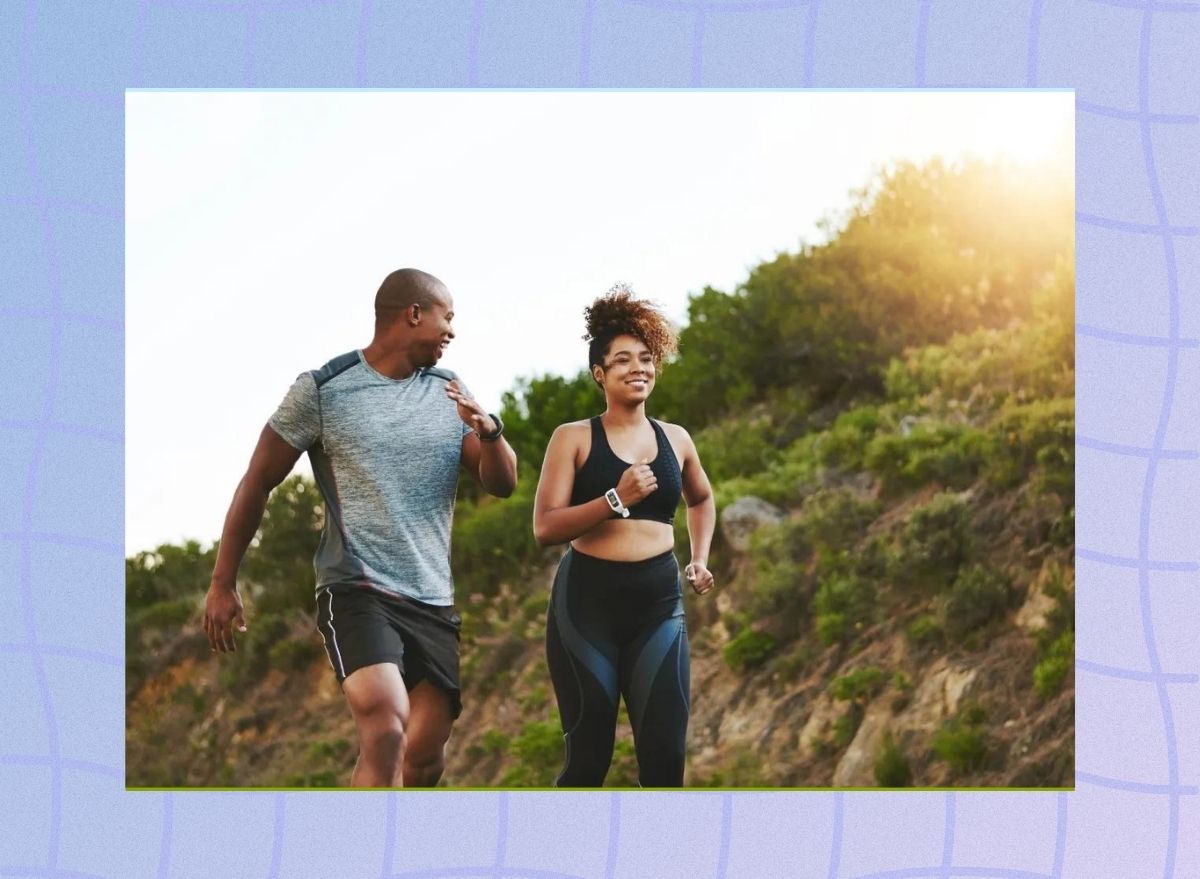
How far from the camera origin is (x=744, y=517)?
6.56 meters

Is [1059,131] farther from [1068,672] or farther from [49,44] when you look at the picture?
[49,44]

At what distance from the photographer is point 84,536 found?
5016mm

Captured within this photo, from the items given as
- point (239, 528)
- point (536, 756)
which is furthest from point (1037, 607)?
point (239, 528)

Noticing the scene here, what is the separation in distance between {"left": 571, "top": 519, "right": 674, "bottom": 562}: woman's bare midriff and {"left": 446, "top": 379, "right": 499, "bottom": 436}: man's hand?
448 mm

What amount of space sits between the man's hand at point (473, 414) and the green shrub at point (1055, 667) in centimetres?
233

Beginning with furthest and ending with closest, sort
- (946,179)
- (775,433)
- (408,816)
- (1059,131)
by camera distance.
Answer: (775,433) < (946,179) < (1059,131) < (408,816)

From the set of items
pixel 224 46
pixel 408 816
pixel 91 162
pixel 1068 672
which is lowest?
pixel 408 816

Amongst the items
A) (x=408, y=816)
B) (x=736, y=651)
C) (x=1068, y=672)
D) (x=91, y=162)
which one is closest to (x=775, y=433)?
(x=736, y=651)

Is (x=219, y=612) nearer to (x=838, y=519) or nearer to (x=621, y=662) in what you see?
(x=621, y=662)

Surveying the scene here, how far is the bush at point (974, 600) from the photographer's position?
576 cm

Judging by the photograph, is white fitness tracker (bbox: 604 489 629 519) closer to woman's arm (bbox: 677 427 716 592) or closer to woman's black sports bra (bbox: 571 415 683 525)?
woman's black sports bra (bbox: 571 415 683 525)

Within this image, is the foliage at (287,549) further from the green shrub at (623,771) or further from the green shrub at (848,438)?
the green shrub at (848,438)

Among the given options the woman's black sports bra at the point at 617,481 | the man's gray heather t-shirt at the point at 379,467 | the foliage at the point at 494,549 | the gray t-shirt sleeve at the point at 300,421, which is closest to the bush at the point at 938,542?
the woman's black sports bra at the point at 617,481

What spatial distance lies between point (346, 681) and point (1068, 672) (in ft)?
8.74
